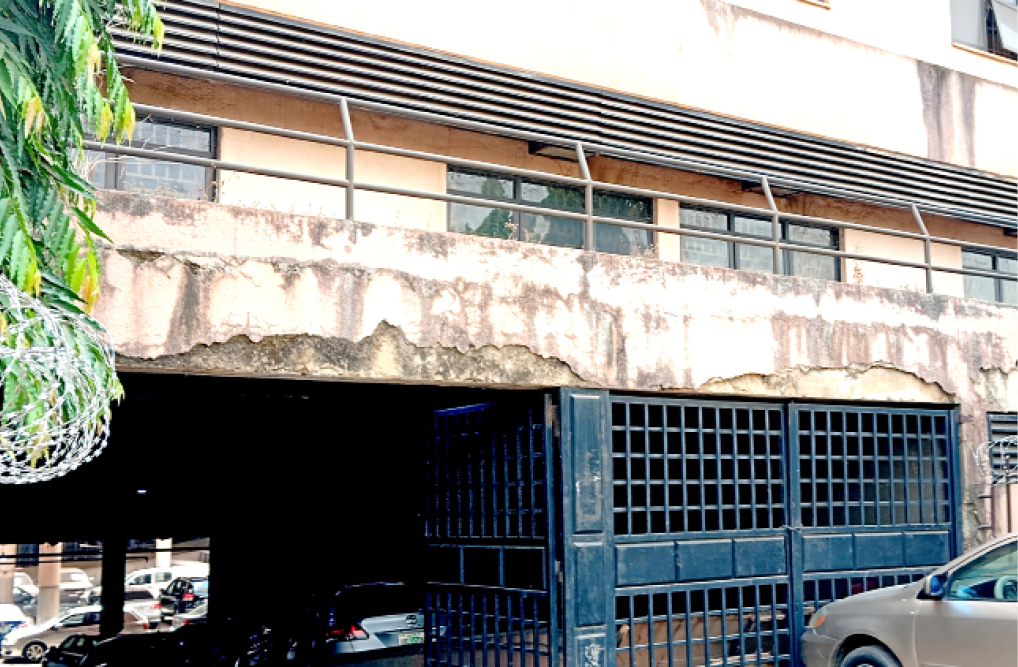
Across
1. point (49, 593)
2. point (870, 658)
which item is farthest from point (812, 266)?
point (49, 593)

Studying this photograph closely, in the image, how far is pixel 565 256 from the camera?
9023 mm

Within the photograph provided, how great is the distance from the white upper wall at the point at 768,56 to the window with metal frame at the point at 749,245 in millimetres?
1307

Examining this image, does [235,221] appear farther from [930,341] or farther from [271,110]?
[930,341]

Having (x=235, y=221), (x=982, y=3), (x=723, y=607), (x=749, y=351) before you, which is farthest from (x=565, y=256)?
(x=982, y=3)

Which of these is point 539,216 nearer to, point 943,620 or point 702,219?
point 702,219

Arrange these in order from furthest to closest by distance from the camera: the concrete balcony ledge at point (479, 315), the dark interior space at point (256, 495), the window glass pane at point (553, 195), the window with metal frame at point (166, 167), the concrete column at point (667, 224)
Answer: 1. the dark interior space at point (256, 495)
2. the concrete column at point (667, 224)
3. the window glass pane at point (553, 195)
4. the window with metal frame at point (166, 167)
5. the concrete balcony ledge at point (479, 315)

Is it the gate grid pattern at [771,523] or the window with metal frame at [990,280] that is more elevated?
the window with metal frame at [990,280]

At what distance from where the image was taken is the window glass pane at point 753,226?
1452 centimetres

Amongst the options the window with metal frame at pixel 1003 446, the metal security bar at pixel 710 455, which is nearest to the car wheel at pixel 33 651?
the metal security bar at pixel 710 455

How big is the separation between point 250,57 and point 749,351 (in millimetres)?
5272

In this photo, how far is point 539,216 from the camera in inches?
497

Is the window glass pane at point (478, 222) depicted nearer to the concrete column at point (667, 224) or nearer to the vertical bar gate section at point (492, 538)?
the concrete column at point (667, 224)

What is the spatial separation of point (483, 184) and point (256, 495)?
7.70 m

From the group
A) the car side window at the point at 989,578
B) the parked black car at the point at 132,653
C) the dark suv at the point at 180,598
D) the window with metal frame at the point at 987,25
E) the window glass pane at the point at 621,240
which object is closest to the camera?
the car side window at the point at 989,578
